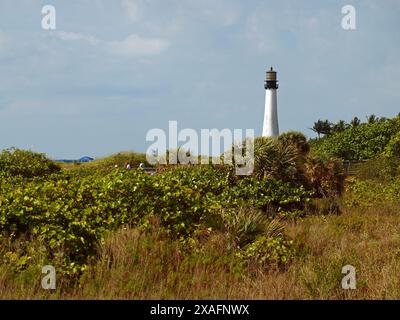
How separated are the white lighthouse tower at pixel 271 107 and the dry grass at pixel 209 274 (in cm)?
4454

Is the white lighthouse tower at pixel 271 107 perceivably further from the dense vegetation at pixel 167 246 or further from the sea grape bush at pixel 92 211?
the sea grape bush at pixel 92 211

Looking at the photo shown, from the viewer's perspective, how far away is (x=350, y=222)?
13.4m

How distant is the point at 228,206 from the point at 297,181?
488cm

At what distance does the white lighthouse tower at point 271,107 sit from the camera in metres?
54.8

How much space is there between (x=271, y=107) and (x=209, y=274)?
47.5 m

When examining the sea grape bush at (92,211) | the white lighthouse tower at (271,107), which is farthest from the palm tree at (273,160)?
the white lighthouse tower at (271,107)

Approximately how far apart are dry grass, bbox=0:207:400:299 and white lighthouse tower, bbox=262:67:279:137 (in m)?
44.5

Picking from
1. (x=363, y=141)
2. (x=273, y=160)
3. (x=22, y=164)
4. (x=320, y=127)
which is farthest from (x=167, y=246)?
(x=320, y=127)

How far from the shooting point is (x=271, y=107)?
55.3 m

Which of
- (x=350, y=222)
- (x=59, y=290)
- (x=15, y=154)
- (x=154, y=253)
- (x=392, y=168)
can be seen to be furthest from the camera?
(x=392, y=168)

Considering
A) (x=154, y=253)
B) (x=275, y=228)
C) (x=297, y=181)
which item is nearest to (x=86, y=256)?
(x=154, y=253)

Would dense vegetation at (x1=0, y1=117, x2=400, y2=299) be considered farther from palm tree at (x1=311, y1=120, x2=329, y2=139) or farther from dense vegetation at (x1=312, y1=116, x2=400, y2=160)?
palm tree at (x1=311, y1=120, x2=329, y2=139)

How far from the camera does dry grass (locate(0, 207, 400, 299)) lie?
7704 mm
